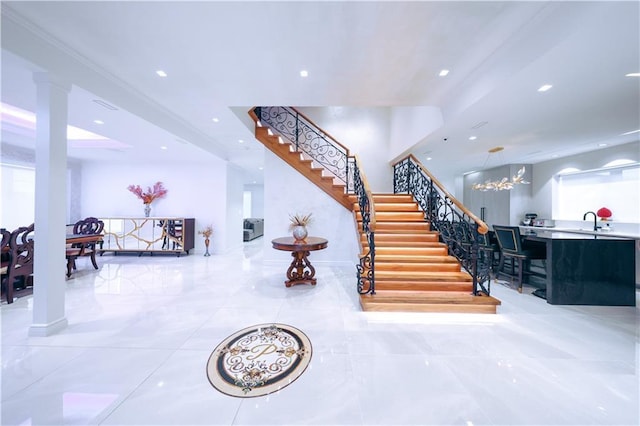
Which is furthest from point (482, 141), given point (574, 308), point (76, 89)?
point (76, 89)

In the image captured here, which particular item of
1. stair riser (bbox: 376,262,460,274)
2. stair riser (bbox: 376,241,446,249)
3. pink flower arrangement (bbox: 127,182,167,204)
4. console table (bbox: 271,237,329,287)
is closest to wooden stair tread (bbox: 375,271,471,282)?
stair riser (bbox: 376,262,460,274)

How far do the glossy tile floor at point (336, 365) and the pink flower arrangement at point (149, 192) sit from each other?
12.9 ft

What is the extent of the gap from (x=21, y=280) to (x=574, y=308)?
338 inches

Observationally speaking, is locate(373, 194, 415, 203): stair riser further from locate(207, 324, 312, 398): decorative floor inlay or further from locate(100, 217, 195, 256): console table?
locate(100, 217, 195, 256): console table

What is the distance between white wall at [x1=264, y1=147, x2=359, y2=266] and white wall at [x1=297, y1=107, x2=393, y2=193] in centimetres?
237

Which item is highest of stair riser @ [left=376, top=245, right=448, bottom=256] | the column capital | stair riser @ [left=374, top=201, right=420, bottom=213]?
the column capital

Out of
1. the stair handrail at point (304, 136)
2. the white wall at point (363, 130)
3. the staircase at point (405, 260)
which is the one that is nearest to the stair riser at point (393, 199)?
the staircase at point (405, 260)

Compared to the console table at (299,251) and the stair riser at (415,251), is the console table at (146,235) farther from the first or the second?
the stair riser at (415,251)

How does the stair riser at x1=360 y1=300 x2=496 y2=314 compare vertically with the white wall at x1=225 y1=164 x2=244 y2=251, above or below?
below

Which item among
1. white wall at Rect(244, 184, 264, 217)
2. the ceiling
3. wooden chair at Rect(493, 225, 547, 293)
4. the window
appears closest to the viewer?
the ceiling

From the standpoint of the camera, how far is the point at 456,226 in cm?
428

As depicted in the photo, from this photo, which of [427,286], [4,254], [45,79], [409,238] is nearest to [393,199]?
[409,238]

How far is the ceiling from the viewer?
202 centimetres

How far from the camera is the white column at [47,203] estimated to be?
2393 millimetres
